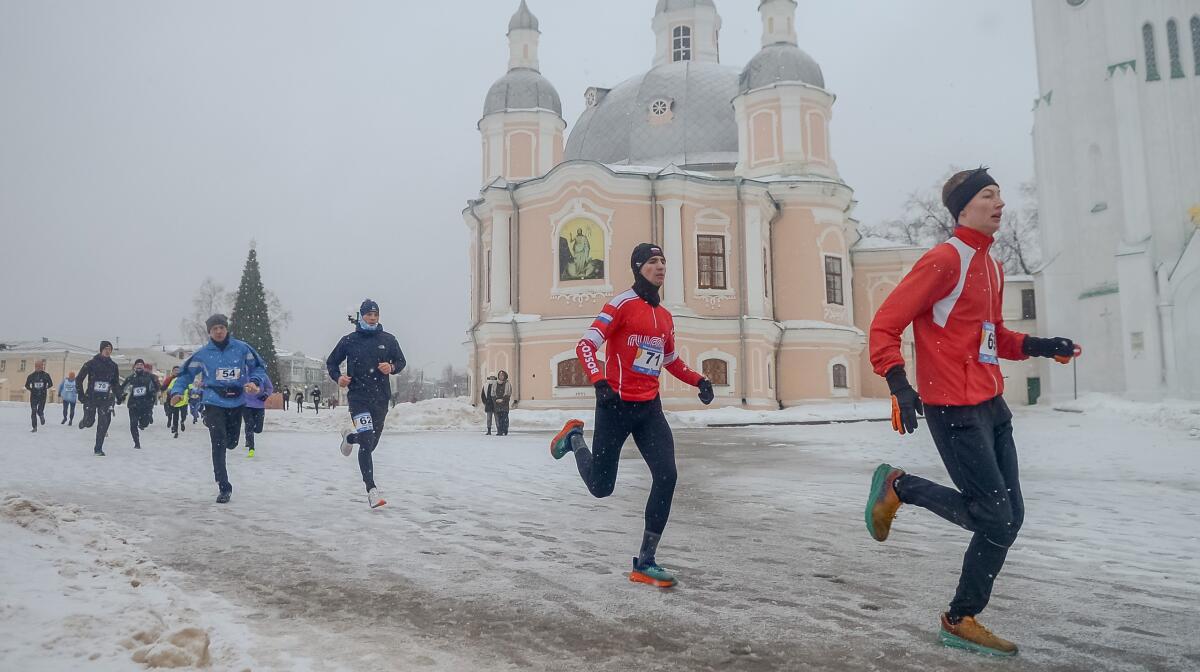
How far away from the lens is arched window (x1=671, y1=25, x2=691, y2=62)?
4356 centimetres

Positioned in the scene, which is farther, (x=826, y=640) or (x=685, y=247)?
(x=685, y=247)

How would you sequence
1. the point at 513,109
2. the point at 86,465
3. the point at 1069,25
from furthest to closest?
the point at 513,109
the point at 1069,25
the point at 86,465

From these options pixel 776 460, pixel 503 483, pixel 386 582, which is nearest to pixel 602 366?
pixel 386 582

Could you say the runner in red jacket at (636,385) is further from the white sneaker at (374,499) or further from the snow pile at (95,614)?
the white sneaker at (374,499)

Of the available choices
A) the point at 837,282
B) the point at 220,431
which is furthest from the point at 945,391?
the point at 837,282

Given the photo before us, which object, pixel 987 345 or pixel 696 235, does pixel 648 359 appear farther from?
pixel 696 235

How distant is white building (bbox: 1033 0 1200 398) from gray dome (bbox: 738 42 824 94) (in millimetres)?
8975

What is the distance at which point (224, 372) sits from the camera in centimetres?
785

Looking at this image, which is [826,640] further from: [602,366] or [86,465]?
[86,465]

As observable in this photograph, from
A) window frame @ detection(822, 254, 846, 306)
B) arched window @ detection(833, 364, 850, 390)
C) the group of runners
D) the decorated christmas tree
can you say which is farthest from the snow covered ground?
the decorated christmas tree

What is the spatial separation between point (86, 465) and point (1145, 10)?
115 ft

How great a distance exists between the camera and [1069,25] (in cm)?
3127

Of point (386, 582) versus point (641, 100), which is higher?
point (641, 100)

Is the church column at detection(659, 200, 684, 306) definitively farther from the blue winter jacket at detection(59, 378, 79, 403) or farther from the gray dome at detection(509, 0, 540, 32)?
the blue winter jacket at detection(59, 378, 79, 403)
